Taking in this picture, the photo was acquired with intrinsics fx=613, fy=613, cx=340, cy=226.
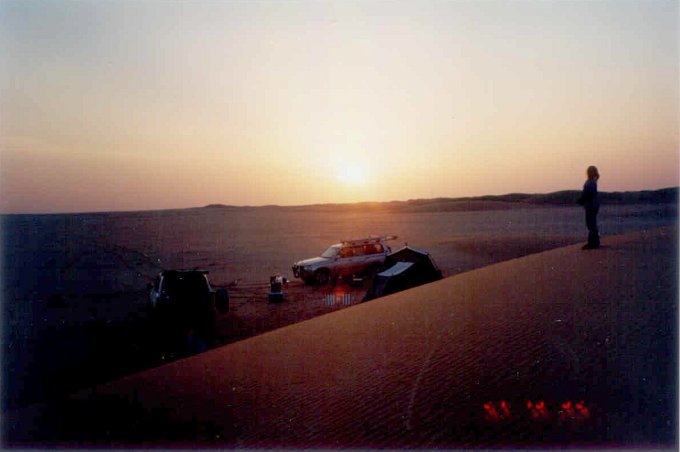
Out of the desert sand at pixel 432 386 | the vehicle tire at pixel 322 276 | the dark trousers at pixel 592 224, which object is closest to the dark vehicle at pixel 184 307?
the desert sand at pixel 432 386

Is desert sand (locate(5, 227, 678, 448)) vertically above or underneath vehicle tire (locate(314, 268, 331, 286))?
above

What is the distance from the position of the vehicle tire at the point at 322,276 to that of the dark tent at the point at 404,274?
167 inches

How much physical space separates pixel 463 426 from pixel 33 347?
11.0 metres

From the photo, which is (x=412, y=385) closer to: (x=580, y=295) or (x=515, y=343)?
(x=515, y=343)

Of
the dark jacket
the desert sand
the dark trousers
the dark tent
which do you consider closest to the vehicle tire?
the dark tent

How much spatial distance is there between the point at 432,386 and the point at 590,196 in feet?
29.0

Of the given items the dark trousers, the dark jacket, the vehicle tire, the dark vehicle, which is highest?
the dark jacket

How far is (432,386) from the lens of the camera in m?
6.58

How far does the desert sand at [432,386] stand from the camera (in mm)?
5656

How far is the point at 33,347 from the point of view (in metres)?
13.4

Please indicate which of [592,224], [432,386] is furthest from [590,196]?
[432,386]

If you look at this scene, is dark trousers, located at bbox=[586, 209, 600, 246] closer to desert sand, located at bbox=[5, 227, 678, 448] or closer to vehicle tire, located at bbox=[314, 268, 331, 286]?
desert sand, located at bbox=[5, 227, 678, 448]

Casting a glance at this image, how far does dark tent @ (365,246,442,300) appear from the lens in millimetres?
17328

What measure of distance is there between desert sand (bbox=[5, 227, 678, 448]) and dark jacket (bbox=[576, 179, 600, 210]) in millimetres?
3550
